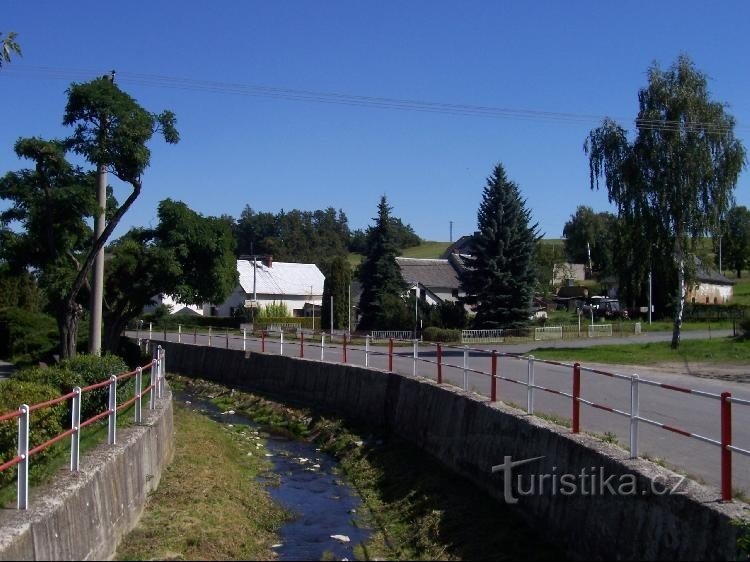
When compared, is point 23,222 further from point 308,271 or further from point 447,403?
point 308,271

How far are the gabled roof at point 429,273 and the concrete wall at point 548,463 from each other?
49028 mm

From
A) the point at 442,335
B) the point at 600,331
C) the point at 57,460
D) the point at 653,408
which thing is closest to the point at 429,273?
the point at 600,331

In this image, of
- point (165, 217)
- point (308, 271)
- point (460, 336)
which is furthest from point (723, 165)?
point (308, 271)

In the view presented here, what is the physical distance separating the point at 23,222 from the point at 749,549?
764 inches

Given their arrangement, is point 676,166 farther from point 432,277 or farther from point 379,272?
point 432,277

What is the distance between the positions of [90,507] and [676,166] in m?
29.8

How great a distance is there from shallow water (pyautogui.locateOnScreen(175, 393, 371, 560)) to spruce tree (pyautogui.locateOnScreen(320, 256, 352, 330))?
3900cm

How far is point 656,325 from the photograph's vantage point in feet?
196

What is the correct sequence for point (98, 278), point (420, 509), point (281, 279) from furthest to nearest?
point (281, 279)
point (98, 278)
point (420, 509)

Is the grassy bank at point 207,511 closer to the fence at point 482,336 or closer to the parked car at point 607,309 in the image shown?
the fence at point 482,336

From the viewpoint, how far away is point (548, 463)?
10.3m

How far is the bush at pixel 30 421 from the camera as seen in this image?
29.1 ft

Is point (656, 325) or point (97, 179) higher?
point (97, 179)

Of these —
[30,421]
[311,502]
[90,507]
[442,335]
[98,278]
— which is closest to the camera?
[90,507]
